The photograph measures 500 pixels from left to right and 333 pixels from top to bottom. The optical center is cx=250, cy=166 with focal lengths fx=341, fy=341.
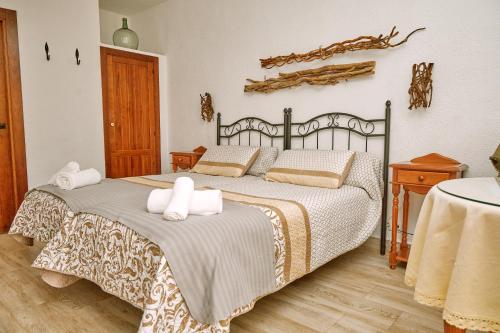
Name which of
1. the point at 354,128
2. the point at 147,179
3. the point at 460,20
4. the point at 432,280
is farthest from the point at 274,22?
the point at 432,280

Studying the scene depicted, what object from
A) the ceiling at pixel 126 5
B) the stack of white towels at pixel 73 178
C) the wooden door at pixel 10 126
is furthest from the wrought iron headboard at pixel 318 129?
the wooden door at pixel 10 126

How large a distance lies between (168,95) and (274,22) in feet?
6.02

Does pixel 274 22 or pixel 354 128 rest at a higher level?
pixel 274 22

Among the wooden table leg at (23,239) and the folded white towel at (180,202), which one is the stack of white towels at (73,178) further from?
the folded white towel at (180,202)

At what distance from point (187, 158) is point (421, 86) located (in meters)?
2.41

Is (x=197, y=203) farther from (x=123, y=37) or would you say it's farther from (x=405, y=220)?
(x=123, y=37)

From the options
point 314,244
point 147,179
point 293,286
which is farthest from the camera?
point 147,179

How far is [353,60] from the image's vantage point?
282cm

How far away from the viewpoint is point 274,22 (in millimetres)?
3312

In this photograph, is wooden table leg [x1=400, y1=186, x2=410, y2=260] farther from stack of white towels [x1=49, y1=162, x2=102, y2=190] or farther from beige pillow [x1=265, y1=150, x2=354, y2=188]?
stack of white towels [x1=49, y1=162, x2=102, y2=190]

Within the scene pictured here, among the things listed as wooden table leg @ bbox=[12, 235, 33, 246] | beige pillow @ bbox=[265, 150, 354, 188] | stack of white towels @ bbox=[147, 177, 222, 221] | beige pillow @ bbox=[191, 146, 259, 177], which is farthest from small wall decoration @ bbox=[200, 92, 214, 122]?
stack of white towels @ bbox=[147, 177, 222, 221]

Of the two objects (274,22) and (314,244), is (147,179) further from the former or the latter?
(274,22)

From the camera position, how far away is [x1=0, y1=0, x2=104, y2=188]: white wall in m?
3.28

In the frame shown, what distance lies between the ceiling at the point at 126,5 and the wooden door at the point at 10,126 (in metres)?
1.39
